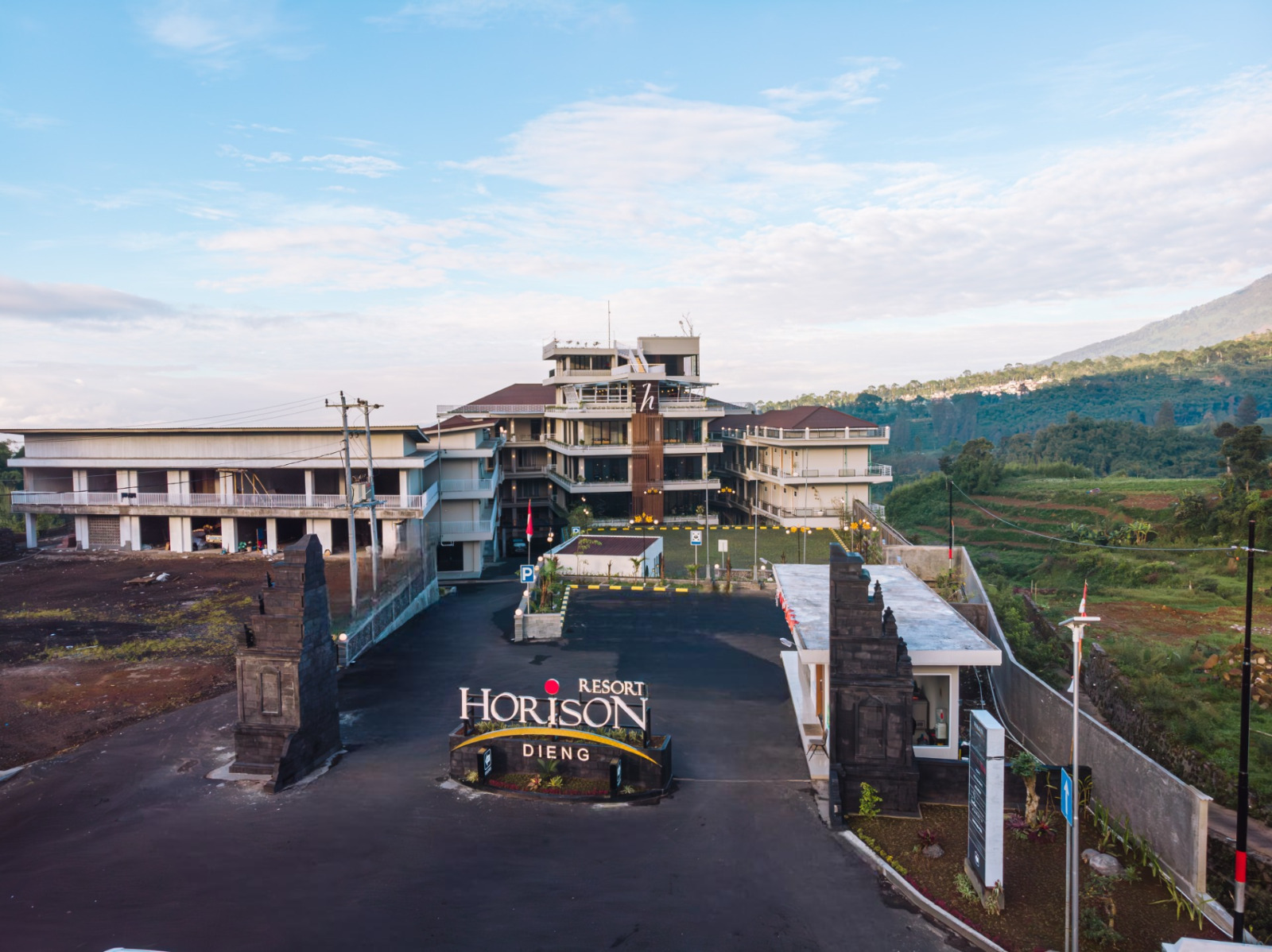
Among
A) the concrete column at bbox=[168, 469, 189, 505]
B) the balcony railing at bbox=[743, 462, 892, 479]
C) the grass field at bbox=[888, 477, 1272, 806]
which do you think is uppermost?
the concrete column at bbox=[168, 469, 189, 505]

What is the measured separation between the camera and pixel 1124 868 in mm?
15031

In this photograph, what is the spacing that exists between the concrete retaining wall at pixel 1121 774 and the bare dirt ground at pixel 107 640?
2451 centimetres

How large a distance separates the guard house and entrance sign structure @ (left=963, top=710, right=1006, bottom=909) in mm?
2881

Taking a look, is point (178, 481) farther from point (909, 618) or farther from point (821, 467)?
point (909, 618)

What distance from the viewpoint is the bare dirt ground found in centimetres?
2353

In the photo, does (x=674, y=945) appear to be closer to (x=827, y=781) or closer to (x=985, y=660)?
(x=827, y=781)

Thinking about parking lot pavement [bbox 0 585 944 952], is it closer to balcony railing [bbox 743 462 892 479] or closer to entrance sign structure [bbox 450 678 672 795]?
entrance sign structure [bbox 450 678 672 795]

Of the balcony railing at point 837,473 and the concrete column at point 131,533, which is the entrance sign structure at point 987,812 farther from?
the concrete column at point 131,533

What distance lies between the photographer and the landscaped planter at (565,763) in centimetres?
1856

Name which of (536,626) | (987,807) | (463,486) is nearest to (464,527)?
(463,486)

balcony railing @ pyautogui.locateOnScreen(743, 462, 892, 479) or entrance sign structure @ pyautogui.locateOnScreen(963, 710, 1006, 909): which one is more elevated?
balcony railing @ pyautogui.locateOnScreen(743, 462, 892, 479)

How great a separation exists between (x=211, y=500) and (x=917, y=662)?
4524 cm

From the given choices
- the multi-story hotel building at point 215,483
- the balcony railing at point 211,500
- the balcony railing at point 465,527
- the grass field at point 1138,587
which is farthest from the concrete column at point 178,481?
the grass field at point 1138,587

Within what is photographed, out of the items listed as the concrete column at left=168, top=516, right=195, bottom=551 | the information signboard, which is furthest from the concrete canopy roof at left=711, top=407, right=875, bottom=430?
the information signboard
